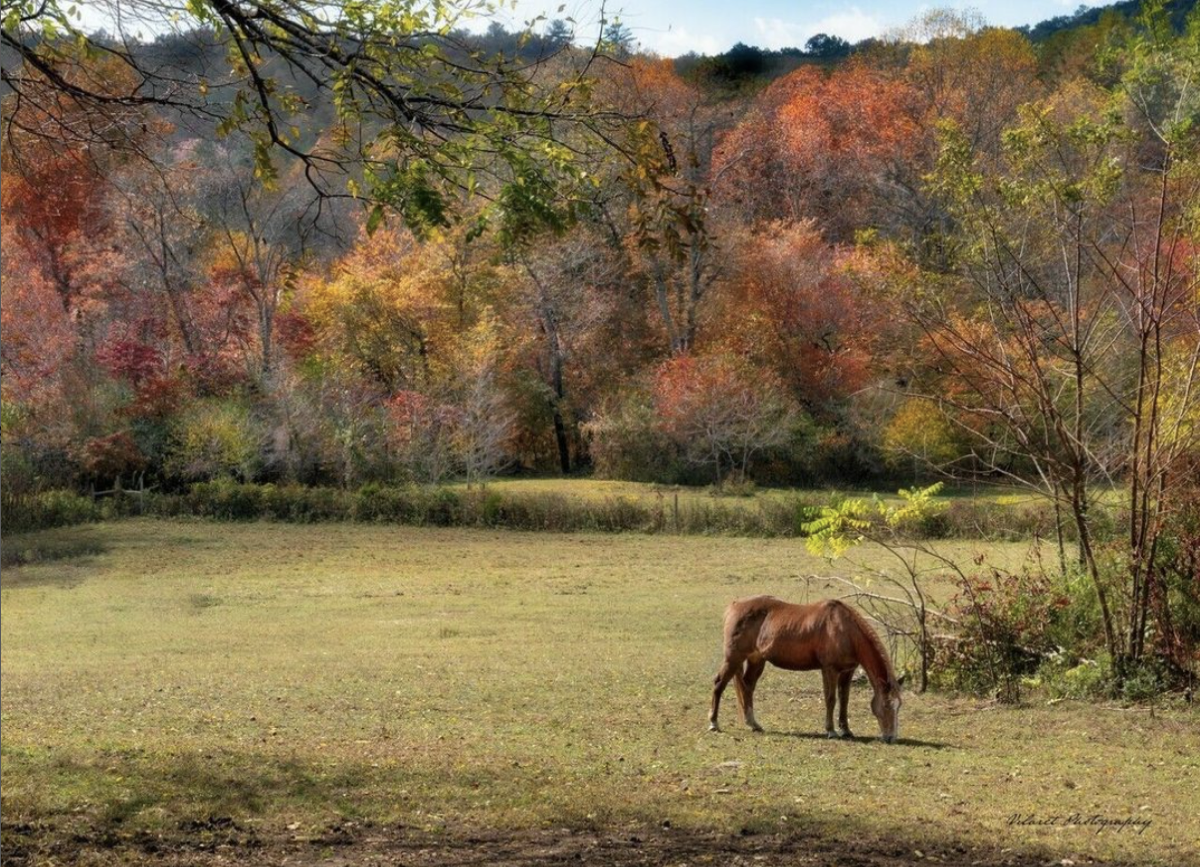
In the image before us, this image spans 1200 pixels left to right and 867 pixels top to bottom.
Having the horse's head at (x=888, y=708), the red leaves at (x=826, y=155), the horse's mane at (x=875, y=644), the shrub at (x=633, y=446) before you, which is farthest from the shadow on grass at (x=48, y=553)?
the red leaves at (x=826, y=155)

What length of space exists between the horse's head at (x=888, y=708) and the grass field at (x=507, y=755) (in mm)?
281

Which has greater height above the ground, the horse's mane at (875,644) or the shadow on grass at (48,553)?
the horse's mane at (875,644)

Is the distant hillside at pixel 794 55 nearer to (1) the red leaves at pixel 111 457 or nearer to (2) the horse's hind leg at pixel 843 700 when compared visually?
(1) the red leaves at pixel 111 457

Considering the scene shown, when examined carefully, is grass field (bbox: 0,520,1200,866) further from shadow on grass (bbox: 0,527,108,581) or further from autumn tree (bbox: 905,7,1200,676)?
shadow on grass (bbox: 0,527,108,581)

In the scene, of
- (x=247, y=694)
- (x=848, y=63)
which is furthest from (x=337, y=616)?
(x=848, y=63)

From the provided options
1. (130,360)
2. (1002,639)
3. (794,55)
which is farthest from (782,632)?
(794,55)

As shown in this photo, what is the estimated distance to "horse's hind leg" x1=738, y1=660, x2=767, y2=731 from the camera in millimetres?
10367

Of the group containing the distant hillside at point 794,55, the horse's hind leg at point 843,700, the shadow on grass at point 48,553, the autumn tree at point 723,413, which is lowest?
the shadow on grass at point 48,553

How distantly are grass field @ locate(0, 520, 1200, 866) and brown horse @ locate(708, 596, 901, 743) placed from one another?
369mm

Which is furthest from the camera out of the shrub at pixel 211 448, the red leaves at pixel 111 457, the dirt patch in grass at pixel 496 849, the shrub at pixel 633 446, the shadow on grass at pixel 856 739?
the shrub at pixel 633 446

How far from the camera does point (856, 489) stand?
44.3 meters

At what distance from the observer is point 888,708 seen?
976cm

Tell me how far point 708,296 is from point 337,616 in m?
31.5

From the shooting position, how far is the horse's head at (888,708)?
9.76 meters
